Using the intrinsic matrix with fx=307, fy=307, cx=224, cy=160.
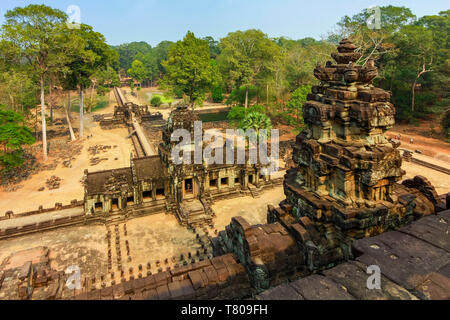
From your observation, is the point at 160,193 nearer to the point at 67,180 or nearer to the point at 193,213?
the point at 193,213

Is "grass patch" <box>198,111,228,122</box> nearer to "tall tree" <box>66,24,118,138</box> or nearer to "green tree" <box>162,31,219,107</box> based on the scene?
"green tree" <box>162,31,219,107</box>

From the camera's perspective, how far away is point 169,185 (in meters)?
22.8

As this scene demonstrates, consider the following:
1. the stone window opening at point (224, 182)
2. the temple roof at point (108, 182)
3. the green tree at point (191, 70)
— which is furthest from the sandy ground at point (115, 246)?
the green tree at point (191, 70)

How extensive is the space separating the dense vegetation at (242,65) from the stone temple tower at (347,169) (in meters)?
20.2

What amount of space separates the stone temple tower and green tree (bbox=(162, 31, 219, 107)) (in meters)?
33.4

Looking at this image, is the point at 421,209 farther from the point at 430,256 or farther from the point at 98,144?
the point at 98,144

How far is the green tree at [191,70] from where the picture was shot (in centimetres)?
4372

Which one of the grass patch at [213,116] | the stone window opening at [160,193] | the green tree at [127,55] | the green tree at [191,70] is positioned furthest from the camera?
the green tree at [127,55]

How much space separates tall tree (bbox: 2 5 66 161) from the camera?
29.2 meters

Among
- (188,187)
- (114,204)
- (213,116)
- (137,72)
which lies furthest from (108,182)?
(137,72)

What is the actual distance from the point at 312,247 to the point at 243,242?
7.99 feet

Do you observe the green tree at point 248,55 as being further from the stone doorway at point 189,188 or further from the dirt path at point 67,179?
the stone doorway at point 189,188

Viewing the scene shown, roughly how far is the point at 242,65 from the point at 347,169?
3759 centimetres

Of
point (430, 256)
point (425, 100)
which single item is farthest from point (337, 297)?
point (425, 100)
